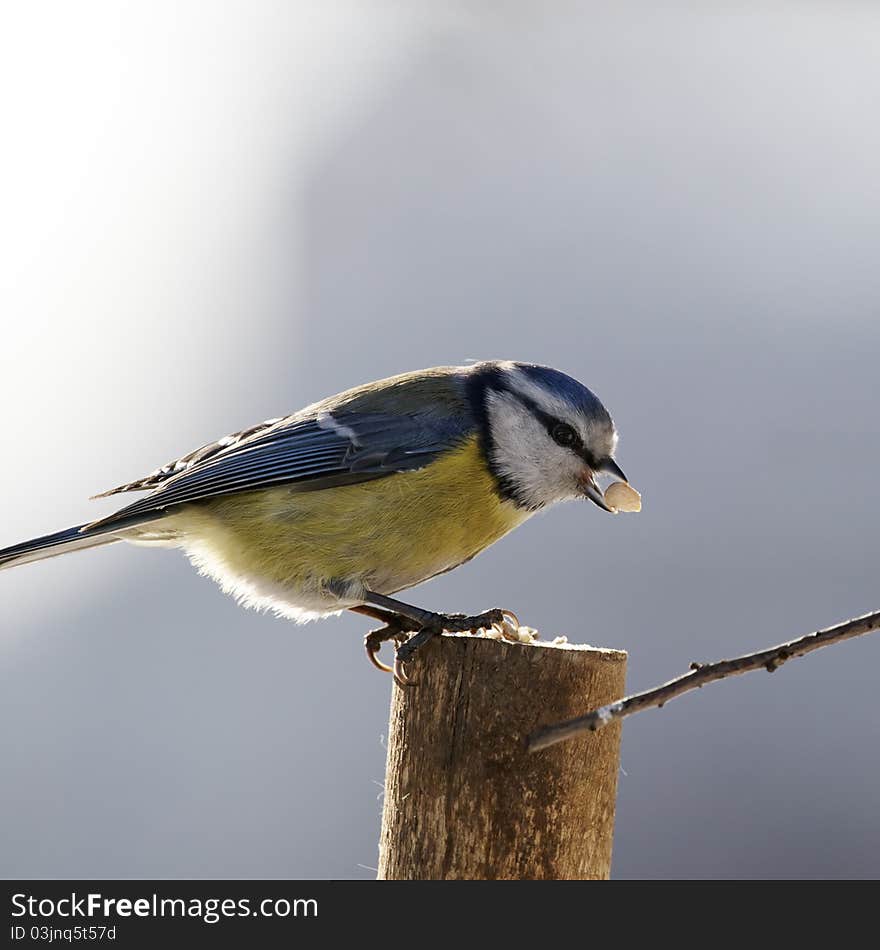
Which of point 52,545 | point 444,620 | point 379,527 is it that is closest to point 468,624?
point 444,620

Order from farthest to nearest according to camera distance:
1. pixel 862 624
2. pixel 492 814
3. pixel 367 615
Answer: pixel 367 615 → pixel 492 814 → pixel 862 624

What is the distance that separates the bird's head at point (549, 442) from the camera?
2.56m

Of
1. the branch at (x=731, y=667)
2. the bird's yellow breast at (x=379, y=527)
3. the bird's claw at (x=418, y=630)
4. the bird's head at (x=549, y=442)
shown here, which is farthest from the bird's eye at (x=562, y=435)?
the branch at (x=731, y=667)

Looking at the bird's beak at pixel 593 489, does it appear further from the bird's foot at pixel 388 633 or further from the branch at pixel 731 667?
the branch at pixel 731 667

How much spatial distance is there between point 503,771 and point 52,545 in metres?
1.32

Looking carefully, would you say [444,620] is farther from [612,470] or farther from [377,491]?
[612,470]

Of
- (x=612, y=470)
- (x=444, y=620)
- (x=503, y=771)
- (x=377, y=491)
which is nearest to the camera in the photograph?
(x=503, y=771)

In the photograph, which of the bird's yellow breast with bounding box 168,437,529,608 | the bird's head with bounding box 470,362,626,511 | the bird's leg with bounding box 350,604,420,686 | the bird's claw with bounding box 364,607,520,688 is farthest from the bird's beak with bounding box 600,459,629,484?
the bird's leg with bounding box 350,604,420,686

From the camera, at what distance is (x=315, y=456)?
8.49ft

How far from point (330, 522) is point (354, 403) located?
37 cm

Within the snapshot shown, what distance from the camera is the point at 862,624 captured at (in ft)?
4.54

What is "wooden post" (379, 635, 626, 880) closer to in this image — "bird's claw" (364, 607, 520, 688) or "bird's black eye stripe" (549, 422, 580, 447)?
"bird's claw" (364, 607, 520, 688)
